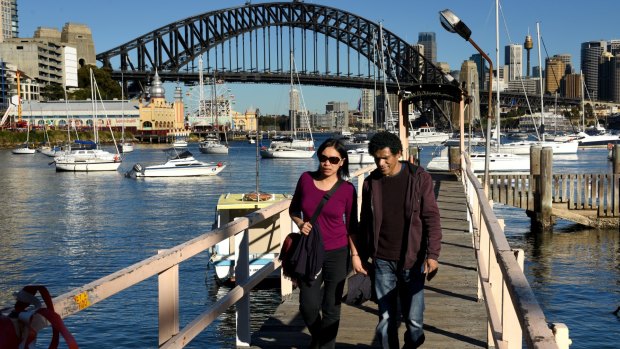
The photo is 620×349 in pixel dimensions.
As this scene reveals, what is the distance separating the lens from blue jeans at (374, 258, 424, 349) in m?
6.30

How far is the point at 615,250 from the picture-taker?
81.1 ft

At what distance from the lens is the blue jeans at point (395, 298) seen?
6305 mm

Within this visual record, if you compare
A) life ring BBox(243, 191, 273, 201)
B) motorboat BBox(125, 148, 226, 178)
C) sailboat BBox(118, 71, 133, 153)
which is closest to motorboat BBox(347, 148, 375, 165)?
motorboat BBox(125, 148, 226, 178)

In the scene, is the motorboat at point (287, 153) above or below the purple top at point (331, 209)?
below

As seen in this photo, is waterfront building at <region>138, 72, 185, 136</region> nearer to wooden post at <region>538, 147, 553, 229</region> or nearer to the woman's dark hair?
wooden post at <region>538, 147, 553, 229</region>

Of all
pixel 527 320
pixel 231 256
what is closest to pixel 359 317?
pixel 527 320

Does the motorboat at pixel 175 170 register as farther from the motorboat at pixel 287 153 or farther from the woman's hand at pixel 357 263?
the woman's hand at pixel 357 263

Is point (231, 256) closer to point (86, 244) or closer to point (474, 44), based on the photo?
point (474, 44)

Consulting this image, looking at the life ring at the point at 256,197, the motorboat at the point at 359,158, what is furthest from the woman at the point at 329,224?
the motorboat at the point at 359,158

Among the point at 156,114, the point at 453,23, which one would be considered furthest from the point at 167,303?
the point at 156,114

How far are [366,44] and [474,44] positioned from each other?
136259mm

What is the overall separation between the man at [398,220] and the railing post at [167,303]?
1.67m

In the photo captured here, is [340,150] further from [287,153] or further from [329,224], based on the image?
[287,153]

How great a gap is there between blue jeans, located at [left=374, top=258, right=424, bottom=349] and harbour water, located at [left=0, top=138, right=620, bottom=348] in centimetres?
902
